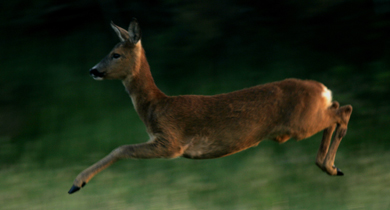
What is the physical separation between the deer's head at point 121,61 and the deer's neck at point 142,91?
0.04 m

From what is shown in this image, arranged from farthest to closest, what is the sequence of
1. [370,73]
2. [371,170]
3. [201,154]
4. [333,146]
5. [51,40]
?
1. [51,40]
2. [370,73]
3. [371,170]
4. [333,146]
5. [201,154]

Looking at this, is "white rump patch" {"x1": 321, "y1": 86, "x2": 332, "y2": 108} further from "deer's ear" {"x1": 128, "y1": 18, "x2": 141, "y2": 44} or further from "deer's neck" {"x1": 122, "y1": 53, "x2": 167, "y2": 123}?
"deer's ear" {"x1": 128, "y1": 18, "x2": 141, "y2": 44}

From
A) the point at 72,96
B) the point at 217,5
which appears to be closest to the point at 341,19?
the point at 217,5

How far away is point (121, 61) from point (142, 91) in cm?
31

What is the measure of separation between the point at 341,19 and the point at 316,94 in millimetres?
3526

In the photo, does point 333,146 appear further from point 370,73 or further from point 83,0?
point 83,0

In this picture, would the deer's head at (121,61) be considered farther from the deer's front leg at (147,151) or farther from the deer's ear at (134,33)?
the deer's front leg at (147,151)

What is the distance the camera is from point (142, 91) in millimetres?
5023

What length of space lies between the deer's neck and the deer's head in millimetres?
44

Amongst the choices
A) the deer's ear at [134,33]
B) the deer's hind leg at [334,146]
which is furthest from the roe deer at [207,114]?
the deer's hind leg at [334,146]

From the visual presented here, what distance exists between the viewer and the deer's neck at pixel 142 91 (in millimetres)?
5008

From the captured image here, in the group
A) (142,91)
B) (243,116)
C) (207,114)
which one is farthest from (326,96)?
(142,91)

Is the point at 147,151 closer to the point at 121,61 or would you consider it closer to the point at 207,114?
the point at 207,114

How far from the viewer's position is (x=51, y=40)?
8.95m
